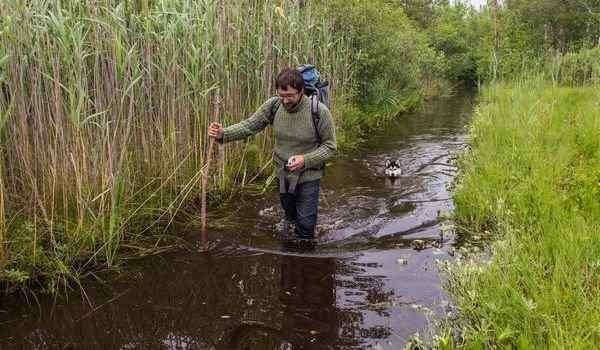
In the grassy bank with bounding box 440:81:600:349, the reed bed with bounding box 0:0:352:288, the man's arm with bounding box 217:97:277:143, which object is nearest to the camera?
the grassy bank with bounding box 440:81:600:349

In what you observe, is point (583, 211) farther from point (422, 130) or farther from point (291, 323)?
point (422, 130)

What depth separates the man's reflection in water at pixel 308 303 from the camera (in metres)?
3.21

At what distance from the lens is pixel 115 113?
4133mm

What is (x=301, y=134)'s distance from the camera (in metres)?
4.39

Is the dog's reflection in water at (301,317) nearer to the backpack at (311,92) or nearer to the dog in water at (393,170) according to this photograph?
the backpack at (311,92)

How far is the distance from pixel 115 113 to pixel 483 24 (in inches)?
1766

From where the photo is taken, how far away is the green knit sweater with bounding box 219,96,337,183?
4348 millimetres

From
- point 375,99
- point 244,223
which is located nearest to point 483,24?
point 375,99

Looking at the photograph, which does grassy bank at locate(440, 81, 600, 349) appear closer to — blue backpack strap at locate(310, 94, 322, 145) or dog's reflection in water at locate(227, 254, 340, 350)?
dog's reflection in water at locate(227, 254, 340, 350)

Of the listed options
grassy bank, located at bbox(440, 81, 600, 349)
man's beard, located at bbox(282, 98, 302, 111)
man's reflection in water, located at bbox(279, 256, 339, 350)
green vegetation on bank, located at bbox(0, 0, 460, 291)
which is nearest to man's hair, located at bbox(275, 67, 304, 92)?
man's beard, located at bbox(282, 98, 302, 111)

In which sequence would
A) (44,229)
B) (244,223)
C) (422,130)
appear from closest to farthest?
(44,229) < (244,223) < (422,130)

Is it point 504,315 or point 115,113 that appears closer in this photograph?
point 504,315

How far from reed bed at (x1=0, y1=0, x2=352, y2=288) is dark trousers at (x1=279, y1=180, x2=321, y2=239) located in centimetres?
107

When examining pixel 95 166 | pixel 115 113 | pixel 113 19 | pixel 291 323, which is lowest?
pixel 291 323
